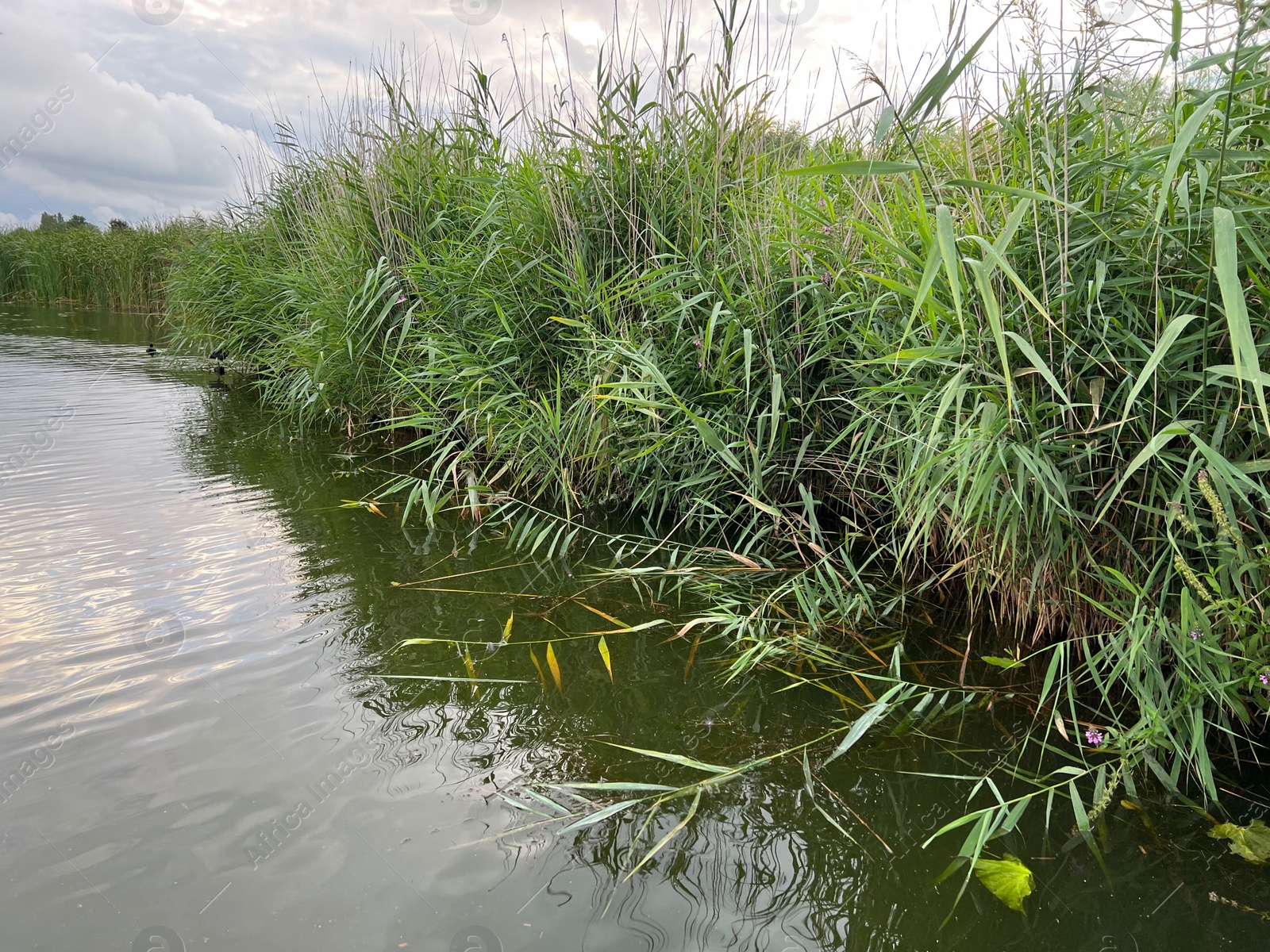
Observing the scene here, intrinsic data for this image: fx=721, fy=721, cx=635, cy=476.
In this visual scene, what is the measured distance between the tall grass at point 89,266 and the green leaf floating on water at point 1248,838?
652 inches

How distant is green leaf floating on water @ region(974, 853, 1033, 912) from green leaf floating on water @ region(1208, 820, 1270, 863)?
1.60 ft

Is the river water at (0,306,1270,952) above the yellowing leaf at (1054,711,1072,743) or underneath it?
underneath

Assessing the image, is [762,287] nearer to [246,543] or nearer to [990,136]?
[990,136]

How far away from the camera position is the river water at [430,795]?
1481 millimetres

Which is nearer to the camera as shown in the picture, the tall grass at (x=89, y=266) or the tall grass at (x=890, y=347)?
the tall grass at (x=890, y=347)

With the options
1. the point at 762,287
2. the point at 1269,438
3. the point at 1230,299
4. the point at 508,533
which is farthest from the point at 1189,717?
the point at 508,533

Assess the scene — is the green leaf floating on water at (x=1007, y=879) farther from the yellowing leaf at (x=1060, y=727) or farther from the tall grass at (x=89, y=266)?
the tall grass at (x=89, y=266)

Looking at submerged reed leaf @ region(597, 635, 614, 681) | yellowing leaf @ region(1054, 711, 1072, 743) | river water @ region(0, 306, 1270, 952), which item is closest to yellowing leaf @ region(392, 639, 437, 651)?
river water @ region(0, 306, 1270, 952)

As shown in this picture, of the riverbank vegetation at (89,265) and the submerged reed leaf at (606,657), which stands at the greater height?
the riverbank vegetation at (89,265)

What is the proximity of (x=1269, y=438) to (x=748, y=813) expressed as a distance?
1.57 metres

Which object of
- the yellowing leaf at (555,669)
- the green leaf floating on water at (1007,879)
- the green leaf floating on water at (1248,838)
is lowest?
the green leaf floating on water at (1007,879)

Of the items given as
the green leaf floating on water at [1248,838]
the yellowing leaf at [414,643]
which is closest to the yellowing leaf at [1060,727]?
the green leaf floating on water at [1248,838]

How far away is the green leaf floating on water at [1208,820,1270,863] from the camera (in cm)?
160

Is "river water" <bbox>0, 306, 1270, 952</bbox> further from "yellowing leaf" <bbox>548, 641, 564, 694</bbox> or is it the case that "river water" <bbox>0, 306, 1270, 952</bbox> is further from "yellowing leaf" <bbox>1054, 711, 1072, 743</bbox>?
"yellowing leaf" <bbox>1054, 711, 1072, 743</bbox>
